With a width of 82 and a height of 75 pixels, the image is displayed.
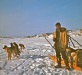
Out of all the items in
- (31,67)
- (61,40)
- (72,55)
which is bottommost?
(31,67)

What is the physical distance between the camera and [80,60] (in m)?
6.81

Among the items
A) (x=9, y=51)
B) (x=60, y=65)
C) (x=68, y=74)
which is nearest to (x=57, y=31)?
(x=60, y=65)

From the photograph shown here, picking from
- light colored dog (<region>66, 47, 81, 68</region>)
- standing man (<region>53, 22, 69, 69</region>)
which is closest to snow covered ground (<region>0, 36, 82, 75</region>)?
light colored dog (<region>66, 47, 81, 68</region>)

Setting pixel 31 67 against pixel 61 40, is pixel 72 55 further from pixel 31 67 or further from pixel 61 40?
pixel 31 67

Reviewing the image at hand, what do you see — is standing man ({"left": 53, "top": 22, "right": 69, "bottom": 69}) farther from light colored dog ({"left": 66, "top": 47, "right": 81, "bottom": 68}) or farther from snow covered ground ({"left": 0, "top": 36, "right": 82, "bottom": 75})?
snow covered ground ({"left": 0, "top": 36, "right": 82, "bottom": 75})

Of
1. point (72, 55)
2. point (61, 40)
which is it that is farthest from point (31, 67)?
point (72, 55)

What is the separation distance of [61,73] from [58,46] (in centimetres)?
132

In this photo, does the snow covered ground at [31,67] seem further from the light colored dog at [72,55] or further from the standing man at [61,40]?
the standing man at [61,40]

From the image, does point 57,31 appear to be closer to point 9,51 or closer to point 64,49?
point 64,49

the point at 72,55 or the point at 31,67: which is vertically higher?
the point at 72,55

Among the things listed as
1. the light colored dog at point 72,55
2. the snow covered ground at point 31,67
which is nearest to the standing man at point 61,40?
the light colored dog at point 72,55

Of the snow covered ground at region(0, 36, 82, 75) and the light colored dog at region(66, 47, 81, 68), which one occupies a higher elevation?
the light colored dog at region(66, 47, 81, 68)

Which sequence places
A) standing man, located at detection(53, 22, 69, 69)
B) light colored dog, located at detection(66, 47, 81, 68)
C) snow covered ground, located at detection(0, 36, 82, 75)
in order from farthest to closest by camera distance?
1. standing man, located at detection(53, 22, 69, 69)
2. light colored dog, located at detection(66, 47, 81, 68)
3. snow covered ground, located at detection(0, 36, 82, 75)

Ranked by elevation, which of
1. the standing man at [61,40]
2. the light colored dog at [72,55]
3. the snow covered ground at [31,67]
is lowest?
the snow covered ground at [31,67]
